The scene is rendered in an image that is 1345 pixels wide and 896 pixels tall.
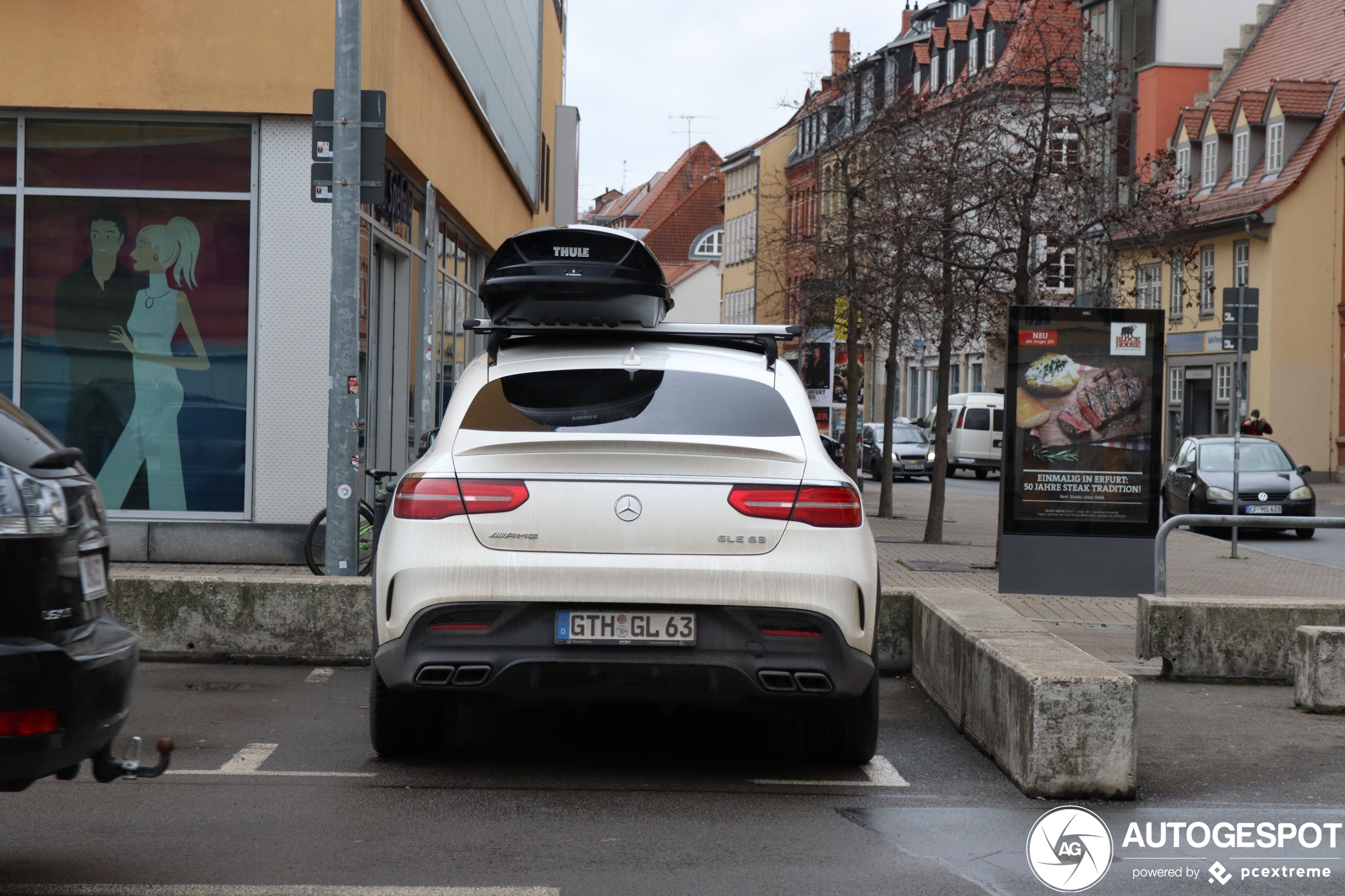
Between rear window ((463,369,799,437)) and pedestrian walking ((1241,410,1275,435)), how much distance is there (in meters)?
31.9

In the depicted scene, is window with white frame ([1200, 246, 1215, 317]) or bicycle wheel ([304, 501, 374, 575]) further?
window with white frame ([1200, 246, 1215, 317])

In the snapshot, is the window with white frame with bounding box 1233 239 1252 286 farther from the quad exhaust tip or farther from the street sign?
the quad exhaust tip

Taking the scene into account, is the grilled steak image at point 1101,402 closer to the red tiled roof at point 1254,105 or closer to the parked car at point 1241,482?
the parked car at point 1241,482

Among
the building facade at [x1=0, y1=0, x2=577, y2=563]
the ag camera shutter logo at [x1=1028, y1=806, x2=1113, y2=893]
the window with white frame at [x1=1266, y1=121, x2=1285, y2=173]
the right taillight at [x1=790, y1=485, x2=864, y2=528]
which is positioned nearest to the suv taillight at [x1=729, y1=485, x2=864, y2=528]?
the right taillight at [x1=790, y1=485, x2=864, y2=528]

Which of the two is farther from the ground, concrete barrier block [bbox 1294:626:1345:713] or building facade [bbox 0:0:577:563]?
building facade [bbox 0:0:577:563]

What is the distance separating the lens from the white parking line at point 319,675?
320 inches

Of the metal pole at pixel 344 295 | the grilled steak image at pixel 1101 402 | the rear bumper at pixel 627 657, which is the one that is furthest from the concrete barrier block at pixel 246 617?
the grilled steak image at pixel 1101 402

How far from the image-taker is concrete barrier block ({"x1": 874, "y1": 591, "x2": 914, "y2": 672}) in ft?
28.6

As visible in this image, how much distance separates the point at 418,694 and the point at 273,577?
2.92 metres

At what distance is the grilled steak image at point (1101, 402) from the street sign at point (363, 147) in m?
6.16

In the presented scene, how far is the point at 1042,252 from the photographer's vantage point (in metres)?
18.2

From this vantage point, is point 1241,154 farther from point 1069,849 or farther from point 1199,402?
point 1069,849

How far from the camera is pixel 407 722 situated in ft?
20.4

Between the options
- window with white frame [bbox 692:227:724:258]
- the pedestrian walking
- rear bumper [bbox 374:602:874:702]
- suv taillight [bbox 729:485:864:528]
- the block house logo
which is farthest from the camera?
window with white frame [bbox 692:227:724:258]
